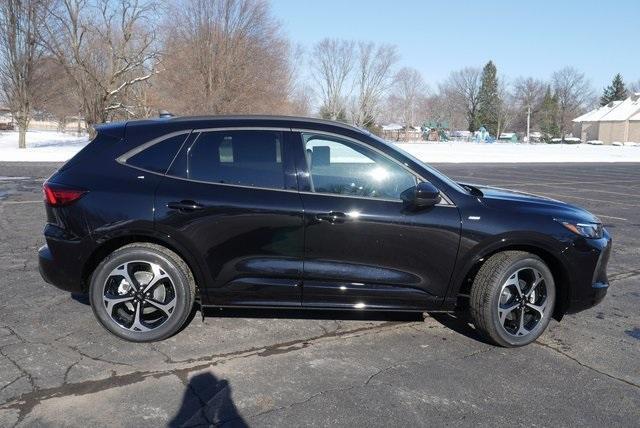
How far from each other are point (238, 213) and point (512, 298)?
2204 mm

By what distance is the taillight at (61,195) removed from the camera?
402cm

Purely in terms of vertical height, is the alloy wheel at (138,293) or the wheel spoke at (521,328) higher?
the alloy wheel at (138,293)

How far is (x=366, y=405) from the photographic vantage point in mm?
3275

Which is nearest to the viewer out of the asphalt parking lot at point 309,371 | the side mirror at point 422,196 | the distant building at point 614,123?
the asphalt parking lot at point 309,371

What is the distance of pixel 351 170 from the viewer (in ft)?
13.7

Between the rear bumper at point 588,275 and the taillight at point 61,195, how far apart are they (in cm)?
382

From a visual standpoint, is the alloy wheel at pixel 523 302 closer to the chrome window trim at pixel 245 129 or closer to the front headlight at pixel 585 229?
the front headlight at pixel 585 229

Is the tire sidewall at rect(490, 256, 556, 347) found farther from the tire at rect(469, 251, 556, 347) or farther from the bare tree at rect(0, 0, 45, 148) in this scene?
the bare tree at rect(0, 0, 45, 148)

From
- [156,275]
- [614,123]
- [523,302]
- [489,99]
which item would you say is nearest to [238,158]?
[156,275]

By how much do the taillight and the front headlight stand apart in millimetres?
3675

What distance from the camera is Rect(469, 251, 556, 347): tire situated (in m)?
4.08

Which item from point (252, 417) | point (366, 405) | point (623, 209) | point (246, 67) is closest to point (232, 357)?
point (252, 417)

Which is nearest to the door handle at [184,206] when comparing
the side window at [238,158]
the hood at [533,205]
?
the side window at [238,158]

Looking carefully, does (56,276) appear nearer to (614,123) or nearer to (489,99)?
(614,123)
